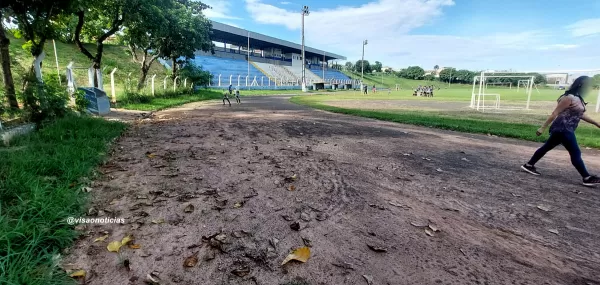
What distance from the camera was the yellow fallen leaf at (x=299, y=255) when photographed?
7.63ft

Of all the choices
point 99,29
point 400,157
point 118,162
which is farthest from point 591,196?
point 99,29

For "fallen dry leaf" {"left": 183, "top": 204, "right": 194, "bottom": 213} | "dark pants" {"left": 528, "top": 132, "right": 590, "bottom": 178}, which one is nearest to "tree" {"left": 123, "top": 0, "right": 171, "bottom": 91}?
"fallen dry leaf" {"left": 183, "top": 204, "right": 194, "bottom": 213}

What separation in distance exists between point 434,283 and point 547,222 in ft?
6.50

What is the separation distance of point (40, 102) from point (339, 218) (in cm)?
669

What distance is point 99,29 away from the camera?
16844 mm

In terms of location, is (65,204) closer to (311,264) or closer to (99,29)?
(311,264)

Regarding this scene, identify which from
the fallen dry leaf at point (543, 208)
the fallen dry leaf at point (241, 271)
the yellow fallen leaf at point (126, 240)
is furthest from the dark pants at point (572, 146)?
the yellow fallen leaf at point (126, 240)

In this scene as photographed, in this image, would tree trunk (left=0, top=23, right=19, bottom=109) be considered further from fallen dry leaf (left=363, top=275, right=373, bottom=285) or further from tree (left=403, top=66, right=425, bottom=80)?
tree (left=403, top=66, right=425, bottom=80)

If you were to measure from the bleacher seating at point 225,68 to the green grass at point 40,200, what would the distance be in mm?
39477

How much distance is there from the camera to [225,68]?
166 feet

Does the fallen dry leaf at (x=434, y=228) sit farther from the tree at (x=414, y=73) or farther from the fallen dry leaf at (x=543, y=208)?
the tree at (x=414, y=73)

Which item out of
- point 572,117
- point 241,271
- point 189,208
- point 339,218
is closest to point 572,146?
A: point 572,117

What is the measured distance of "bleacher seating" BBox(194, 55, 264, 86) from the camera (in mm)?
46519

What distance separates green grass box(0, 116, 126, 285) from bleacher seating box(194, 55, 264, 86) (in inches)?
1554
